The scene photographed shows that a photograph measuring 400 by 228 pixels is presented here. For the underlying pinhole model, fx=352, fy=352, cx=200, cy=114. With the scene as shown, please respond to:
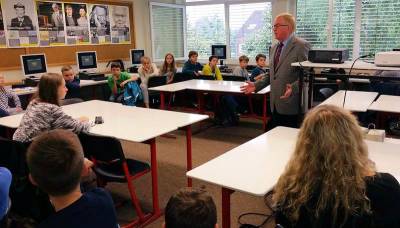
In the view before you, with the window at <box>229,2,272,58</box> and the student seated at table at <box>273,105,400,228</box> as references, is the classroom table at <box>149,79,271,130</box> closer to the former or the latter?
the window at <box>229,2,272,58</box>

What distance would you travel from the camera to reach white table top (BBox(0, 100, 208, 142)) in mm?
2621

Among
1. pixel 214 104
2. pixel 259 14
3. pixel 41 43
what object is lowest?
pixel 214 104

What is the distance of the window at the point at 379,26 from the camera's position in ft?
20.5

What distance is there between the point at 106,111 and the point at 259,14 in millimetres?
5101

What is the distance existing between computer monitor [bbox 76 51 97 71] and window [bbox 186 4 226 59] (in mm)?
2870

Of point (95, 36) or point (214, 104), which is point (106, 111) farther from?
point (95, 36)

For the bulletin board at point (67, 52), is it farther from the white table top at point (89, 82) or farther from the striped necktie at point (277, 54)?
the striped necktie at point (277, 54)

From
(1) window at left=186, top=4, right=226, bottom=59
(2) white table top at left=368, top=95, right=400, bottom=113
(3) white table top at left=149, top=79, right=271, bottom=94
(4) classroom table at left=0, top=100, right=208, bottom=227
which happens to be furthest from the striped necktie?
(1) window at left=186, top=4, right=226, bottom=59

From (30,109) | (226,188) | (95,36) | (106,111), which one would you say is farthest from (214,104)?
(226,188)

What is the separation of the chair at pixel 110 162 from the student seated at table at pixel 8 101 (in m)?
2.22

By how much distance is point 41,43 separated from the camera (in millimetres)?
5926

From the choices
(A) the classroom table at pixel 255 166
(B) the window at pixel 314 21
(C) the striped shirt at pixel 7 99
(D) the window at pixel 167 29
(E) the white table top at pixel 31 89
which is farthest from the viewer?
(D) the window at pixel 167 29

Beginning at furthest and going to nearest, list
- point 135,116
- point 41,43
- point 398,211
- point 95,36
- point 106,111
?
point 95,36, point 41,43, point 106,111, point 135,116, point 398,211

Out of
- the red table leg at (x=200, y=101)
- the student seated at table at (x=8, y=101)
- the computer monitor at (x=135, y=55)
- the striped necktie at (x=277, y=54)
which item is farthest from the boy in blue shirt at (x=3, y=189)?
the computer monitor at (x=135, y=55)
